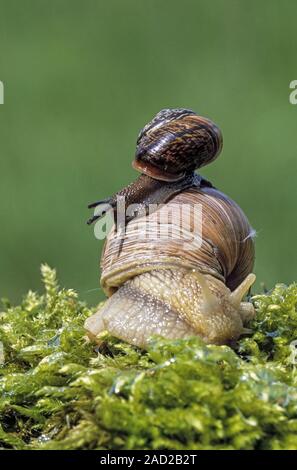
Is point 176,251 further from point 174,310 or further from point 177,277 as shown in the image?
point 174,310

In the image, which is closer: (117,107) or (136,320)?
(136,320)

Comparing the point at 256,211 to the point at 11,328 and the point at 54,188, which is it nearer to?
the point at 54,188

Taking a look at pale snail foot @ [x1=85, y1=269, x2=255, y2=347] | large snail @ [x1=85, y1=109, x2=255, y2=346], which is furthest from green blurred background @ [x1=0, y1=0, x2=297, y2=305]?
pale snail foot @ [x1=85, y1=269, x2=255, y2=347]

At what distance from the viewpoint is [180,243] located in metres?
2.90

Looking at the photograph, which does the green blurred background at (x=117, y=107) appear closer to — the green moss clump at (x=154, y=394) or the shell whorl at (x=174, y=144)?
the shell whorl at (x=174, y=144)

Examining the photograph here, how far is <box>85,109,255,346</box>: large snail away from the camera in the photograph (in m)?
2.80

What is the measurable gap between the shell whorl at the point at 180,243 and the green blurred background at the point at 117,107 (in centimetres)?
264

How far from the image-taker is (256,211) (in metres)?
6.43

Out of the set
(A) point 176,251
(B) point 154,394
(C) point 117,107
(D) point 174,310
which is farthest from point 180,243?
(C) point 117,107

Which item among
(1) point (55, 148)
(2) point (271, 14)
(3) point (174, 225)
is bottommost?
(3) point (174, 225)

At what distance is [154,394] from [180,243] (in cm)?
75

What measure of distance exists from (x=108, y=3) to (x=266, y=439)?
24.9ft

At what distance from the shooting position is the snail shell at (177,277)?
2785 mm
